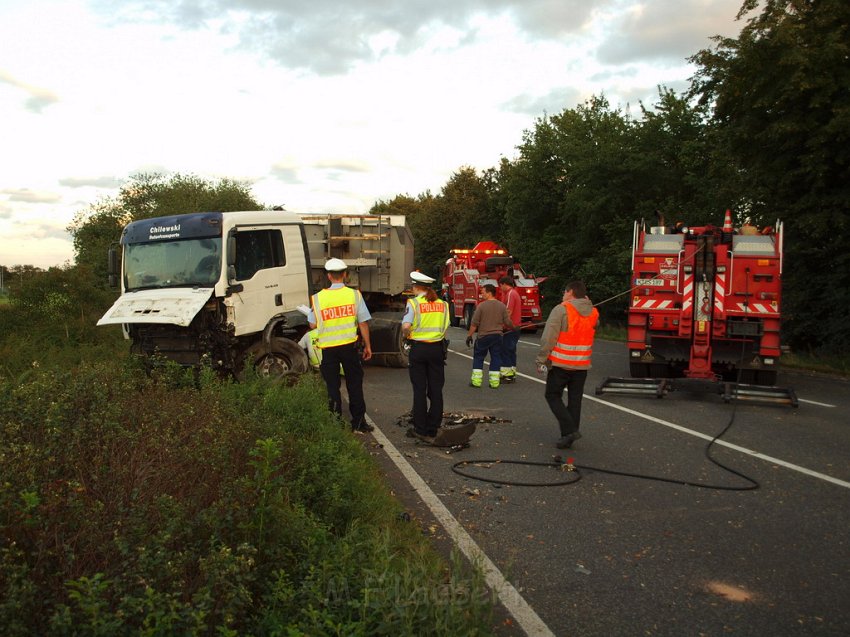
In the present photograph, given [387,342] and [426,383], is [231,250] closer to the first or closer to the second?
[426,383]

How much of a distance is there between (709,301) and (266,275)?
6.85m

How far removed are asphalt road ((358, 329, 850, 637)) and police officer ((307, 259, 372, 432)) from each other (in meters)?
0.76

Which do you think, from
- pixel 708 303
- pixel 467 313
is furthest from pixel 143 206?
pixel 708 303

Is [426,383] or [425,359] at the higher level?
[425,359]

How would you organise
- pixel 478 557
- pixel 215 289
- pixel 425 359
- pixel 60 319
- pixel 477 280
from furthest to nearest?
pixel 477 280 < pixel 60 319 < pixel 215 289 < pixel 425 359 < pixel 478 557

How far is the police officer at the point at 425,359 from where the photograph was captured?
7887 millimetres

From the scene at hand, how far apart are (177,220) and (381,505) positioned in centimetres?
711

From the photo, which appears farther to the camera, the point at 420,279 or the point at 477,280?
the point at 477,280

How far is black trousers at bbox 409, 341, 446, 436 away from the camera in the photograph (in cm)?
788

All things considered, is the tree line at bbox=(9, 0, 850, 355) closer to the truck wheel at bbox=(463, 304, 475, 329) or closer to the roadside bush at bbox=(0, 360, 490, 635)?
the truck wheel at bbox=(463, 304, 475, 329)

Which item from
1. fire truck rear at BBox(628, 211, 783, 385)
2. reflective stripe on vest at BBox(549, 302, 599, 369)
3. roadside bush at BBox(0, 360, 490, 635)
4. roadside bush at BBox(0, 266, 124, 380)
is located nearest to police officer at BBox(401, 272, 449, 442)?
reflective stripe on vest at BBox(549, 302, 599, 369)

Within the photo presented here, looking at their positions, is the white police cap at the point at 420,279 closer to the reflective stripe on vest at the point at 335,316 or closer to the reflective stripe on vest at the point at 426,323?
the reflective stripe on vest at the point at 426,323

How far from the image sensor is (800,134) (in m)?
15.3

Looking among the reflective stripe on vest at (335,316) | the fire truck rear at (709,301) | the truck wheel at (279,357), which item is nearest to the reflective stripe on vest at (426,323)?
the reflective stripe on vest at (335,316)
